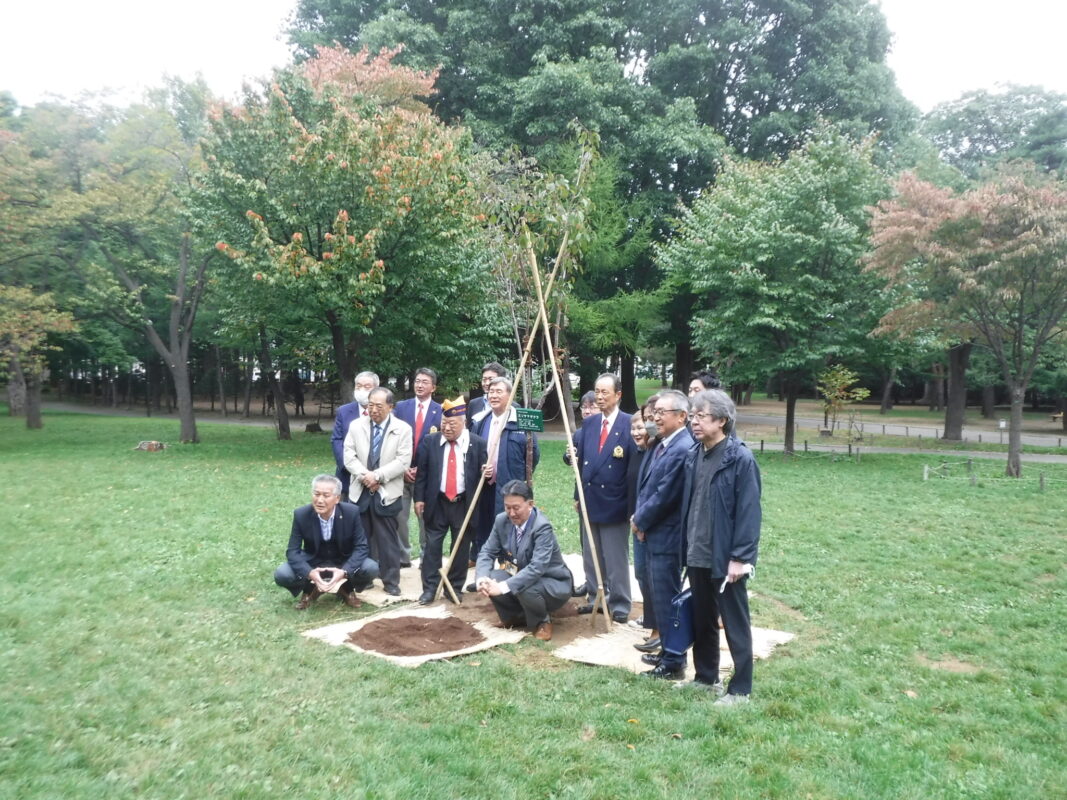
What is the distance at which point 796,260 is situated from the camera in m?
17.8

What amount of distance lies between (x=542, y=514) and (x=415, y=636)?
1286mm

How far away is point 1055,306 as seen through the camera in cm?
1511

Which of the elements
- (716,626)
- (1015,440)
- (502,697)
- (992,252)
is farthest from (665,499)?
(1015,440)

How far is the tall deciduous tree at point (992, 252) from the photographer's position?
14.1 m

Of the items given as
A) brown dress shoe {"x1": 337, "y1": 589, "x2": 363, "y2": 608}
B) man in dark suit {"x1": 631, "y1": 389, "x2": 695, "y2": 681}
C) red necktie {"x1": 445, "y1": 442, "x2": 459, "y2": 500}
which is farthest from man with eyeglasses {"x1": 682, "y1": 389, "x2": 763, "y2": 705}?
Answer: brown dress shoe {"x1": 337, "y1": 589, "x2": 363, "y2": 608}

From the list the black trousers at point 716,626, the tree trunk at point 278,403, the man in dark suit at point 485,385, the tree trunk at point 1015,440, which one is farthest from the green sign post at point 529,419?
the tree trunk at point 278,403

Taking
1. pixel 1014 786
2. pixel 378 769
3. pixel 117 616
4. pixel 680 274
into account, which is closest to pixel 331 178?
pixel 680 274

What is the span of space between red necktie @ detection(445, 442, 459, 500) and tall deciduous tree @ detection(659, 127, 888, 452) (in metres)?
12.5

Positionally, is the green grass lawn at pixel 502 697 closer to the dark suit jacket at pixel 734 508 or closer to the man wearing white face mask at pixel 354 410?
the dark suit jacket at pixel 734 508

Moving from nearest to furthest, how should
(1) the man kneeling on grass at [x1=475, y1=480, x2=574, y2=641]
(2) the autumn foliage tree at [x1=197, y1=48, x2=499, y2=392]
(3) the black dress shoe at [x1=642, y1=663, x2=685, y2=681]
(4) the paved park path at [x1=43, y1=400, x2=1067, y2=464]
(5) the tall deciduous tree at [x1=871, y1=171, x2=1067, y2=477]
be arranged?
(3) the black dress shoe at [x1=642, y1=663, x2=685, y2=681]
(1) the man kneeling on grass at [x1=475, y1=480, x2=574, y2=641]
(5) the tall deciduous tree at [x1=871, y1=171, x2=1067, y2=477]
(2) the autumn foliage tree at [x1=197, y1=48, x2=499, y2=392]
(4) the paved park path at [x1=43, y1=400, x2=1067, y2=464]

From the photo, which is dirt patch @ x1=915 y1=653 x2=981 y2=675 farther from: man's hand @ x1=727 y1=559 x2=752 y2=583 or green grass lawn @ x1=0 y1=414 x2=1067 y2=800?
man's hand @ x1=727 y1=559 x2=752 y2=583

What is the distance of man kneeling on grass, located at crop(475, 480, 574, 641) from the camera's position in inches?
221

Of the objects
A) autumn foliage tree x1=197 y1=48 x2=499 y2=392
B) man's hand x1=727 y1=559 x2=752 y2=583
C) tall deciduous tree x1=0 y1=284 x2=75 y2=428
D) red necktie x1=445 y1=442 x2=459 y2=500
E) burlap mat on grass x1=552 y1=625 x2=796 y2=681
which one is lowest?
burlap mat on grass x1=552 y1=625 x2=796 y2=681

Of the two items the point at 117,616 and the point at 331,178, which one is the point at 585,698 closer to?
the point at 117,616
